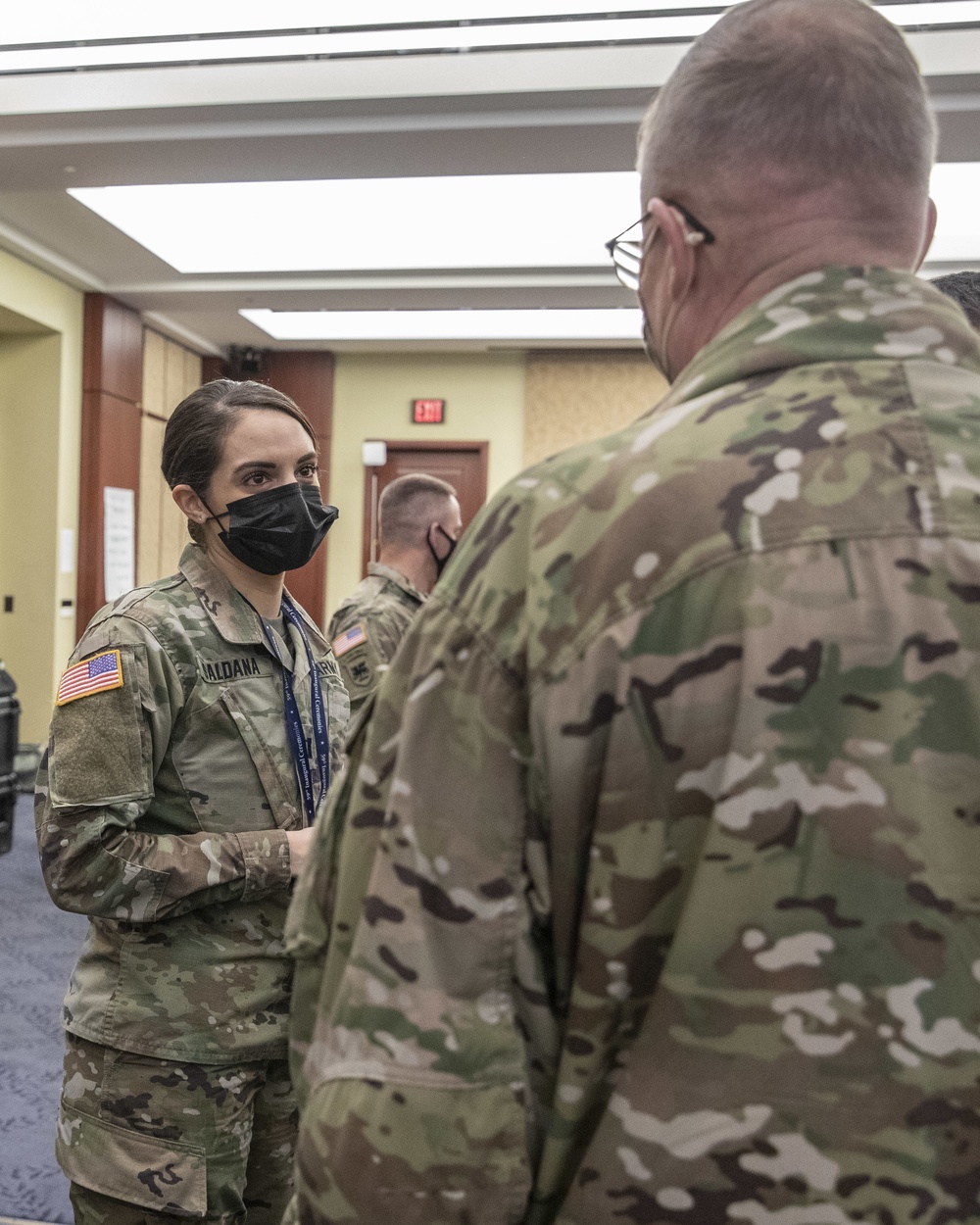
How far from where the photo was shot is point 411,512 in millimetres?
3543

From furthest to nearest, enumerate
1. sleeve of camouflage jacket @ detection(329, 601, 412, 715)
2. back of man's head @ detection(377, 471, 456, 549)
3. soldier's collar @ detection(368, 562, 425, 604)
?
back of man's head @ detection(377, 471, 456, 549) < soldier's collar @ detection(368, 562, 425, 604) < sleeve of camouflage jacket @ detection(329, 601, 412, 715)

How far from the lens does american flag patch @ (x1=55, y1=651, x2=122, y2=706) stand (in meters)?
1.47

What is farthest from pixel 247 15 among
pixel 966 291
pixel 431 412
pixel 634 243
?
pixel 431 412

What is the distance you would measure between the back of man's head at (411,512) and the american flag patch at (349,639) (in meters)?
0.46

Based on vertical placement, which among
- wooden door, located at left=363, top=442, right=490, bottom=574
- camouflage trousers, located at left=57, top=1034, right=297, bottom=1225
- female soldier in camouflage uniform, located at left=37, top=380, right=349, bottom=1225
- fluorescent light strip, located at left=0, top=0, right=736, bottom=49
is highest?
fluorescent light strip, located at left=0, top=0, right=736, bottom=49

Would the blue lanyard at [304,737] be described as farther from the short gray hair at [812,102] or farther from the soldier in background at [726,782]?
the short gray hair at [812,102]

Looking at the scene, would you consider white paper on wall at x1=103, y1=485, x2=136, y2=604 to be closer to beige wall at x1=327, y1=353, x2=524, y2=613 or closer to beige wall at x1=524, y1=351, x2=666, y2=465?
beige wall at x1=327, y1=353, x2=524, y2=613

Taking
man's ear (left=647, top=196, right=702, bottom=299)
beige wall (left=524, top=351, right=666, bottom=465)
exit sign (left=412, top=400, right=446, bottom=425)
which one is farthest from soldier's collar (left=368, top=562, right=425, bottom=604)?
exit sign (left=412, top=400, right=446, bottom=425)

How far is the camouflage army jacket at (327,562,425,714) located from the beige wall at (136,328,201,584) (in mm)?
4338

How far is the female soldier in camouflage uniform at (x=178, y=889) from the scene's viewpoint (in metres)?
1.45

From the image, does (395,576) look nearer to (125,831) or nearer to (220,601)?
(220,601)

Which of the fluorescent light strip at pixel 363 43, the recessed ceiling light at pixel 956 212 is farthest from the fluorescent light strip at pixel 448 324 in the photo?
the fluorescent light strip at pixel 363 43

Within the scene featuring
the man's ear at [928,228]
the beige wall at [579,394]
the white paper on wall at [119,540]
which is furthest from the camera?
the beige wall at [579,394]

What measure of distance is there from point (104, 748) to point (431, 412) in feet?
24.0
